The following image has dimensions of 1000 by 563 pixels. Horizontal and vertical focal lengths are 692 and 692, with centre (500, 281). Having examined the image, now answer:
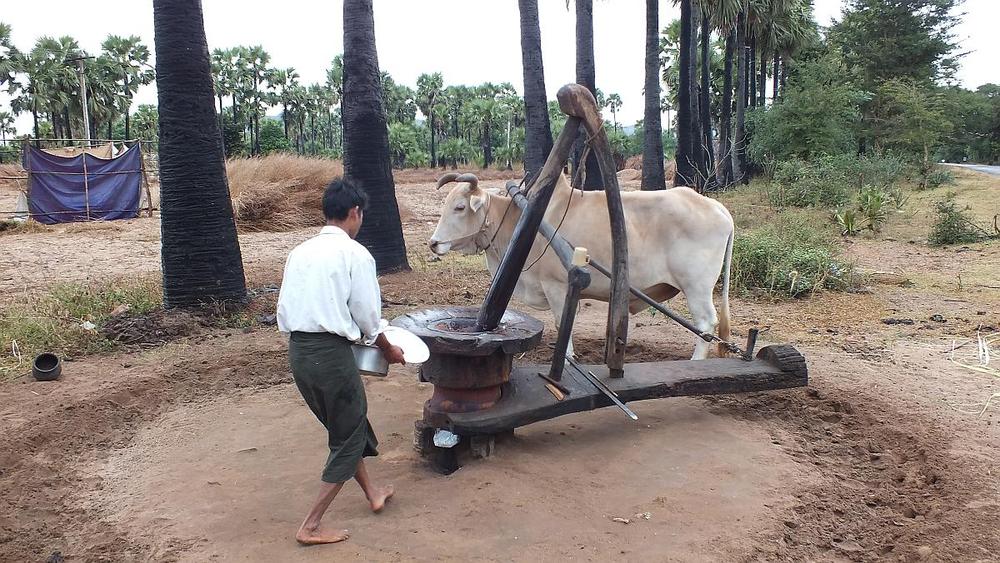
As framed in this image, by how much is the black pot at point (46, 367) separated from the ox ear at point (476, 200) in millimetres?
3745

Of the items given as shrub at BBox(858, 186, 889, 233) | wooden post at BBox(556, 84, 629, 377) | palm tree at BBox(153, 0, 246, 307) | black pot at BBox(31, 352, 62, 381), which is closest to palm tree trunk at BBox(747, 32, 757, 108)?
shrub at BBox(858, 186, 889, 233)

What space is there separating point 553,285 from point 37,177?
1699cm

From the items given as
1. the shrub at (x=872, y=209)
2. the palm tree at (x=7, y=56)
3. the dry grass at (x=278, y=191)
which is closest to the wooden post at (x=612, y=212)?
the shrub at (x=872, y=209)

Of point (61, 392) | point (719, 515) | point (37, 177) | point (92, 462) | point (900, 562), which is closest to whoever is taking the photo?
point (900, 562)

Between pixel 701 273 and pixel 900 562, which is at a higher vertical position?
pixel 701 273

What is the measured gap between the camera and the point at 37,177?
17453mm

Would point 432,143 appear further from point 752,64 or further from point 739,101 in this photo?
point 739,101

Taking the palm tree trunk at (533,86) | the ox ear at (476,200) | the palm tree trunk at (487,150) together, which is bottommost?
the ox ear at (476,200)

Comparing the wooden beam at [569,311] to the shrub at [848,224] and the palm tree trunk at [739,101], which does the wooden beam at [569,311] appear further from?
the palm tree trunk at [739,101]

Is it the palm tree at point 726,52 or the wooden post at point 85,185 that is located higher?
the palm tree at point 726,52

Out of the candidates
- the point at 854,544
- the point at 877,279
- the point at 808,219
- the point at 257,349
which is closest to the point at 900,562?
the point at 854,544

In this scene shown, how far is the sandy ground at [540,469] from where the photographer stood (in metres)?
3.35

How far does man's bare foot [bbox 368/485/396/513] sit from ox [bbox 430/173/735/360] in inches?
91.7

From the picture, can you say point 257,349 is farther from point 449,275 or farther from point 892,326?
point 892,326
